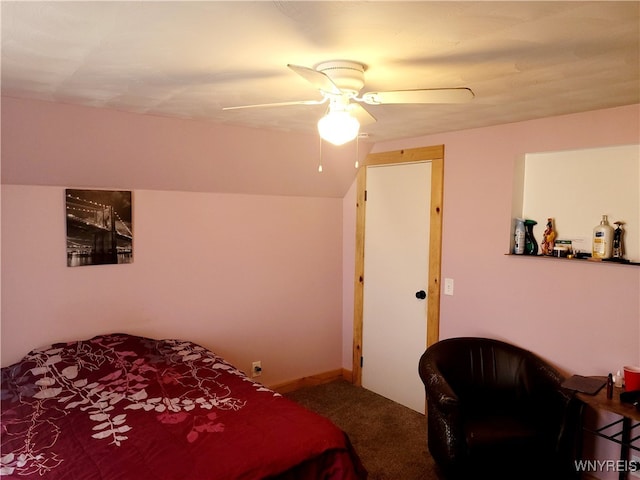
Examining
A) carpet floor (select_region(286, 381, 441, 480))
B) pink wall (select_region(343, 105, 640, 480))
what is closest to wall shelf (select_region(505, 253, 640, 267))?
pink wall (select_region(343, 105, 640, 480))

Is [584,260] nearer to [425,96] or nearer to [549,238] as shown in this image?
[549,238]

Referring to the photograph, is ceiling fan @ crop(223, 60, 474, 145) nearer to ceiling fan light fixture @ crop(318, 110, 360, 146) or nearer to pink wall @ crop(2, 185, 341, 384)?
ceiling fan light fixture @ crop(318, 110, 360, 146)

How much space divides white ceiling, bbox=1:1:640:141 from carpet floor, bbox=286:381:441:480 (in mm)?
2266

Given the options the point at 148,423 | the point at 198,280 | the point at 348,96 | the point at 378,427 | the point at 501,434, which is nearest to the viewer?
the point at 348,96

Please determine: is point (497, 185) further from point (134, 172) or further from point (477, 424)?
point (134, 172)

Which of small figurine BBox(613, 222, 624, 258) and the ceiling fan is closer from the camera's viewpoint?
the ceiling fan

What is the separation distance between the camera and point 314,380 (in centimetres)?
425

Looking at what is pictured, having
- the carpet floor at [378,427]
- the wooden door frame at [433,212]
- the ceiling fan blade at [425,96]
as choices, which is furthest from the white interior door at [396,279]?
the ceiling fan blade at [425,96]

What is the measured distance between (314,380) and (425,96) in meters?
3.19

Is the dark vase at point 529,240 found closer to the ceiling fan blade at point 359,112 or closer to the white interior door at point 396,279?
the white interior door at point 396,279

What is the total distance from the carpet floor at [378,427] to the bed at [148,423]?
78cm

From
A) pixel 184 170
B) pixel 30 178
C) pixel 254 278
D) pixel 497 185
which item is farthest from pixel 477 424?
pixel 30 178

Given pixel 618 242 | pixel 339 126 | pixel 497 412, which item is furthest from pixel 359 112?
pixel 497 412

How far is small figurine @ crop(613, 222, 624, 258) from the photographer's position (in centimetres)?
262
